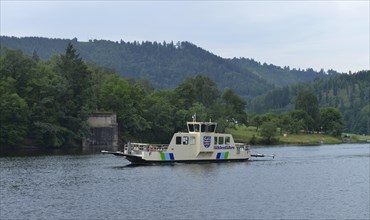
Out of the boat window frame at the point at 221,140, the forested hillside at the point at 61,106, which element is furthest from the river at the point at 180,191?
the forested hillside at the point at 61,106

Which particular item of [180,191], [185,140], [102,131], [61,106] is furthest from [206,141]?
[102,131]

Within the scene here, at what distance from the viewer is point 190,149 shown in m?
103

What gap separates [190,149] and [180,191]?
Answer: 120ft

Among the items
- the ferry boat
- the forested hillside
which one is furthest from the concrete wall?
the ferry boat

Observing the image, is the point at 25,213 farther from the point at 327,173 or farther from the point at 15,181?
the point at 327,173

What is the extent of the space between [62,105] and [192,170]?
71.1 meters

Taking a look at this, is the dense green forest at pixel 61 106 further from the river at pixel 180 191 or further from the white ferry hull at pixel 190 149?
the white ferry hull at pixel 190 149

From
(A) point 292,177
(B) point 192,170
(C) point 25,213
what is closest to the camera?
(C) point 25,213

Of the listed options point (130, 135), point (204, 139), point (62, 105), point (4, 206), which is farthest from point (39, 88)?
point (4, 206)

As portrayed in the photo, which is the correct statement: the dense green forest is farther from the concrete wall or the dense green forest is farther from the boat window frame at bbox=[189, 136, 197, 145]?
the boat window frame at bbox=[189, 136, 197, 145]

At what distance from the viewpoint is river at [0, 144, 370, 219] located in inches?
2073

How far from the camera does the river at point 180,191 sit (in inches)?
2073

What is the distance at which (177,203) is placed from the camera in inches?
2271

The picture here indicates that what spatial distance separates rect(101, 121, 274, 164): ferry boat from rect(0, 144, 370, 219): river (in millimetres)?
3117
